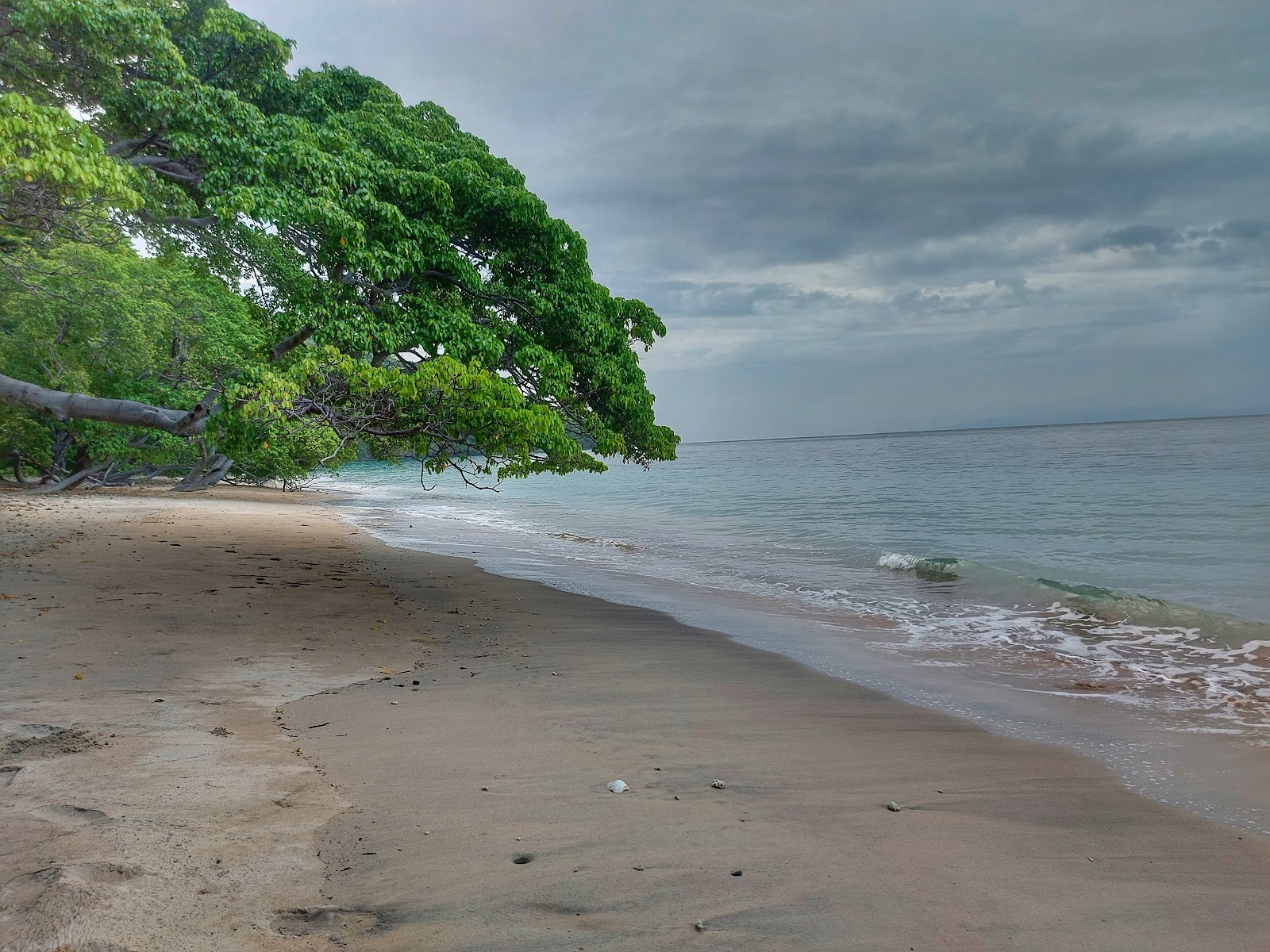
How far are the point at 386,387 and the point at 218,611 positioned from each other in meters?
2.99

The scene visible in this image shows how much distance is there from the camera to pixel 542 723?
4.90 metres

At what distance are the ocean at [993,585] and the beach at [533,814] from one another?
1.18 metres

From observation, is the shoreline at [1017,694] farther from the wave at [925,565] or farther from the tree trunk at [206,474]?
the tree trunk at [206,474]

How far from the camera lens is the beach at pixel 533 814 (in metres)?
2.62

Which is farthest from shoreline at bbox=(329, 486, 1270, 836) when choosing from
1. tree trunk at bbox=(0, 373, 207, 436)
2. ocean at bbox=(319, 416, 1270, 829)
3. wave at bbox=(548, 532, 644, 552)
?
wave at bbox=(548, 532, 644, 552)

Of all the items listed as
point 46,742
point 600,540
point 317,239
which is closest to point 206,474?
point 600,540

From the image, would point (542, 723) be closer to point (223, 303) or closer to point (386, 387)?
point (386, 387)

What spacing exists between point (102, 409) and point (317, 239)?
3.72 m

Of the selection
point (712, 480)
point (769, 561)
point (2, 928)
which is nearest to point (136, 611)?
point (2, 928)

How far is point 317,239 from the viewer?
419 inches

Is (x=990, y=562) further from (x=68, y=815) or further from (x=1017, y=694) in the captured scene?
(x=68, y=815)

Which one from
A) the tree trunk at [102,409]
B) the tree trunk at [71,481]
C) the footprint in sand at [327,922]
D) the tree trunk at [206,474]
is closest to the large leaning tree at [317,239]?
the tree trunk at [102,409]

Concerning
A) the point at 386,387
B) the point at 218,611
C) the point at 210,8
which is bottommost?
the point at 218,611

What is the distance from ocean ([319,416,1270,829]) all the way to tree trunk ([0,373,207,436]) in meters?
5.79
